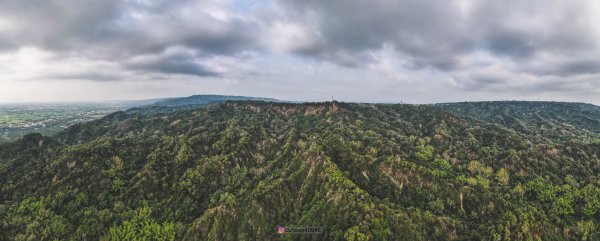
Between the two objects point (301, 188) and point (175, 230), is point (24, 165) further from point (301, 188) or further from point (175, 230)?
point (301, 188)

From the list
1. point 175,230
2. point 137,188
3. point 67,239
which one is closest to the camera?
point 67,239

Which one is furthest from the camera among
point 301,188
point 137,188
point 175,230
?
point 137,188

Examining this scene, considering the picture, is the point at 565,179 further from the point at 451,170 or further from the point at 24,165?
the point at 24,165

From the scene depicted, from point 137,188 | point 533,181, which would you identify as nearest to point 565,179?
point 533,181

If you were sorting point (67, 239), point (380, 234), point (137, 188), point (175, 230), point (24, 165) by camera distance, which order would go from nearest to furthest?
point (380, 234), point (67, 239), point (175, 230), point (137, 188), point (24, 165)

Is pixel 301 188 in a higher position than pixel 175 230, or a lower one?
higher

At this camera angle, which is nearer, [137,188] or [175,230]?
[175,230]

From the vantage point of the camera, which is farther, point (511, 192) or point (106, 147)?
point (106, 147)

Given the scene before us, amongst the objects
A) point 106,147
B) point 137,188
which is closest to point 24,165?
point 106,147

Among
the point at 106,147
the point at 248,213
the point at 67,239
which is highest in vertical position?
the point at 106,147
